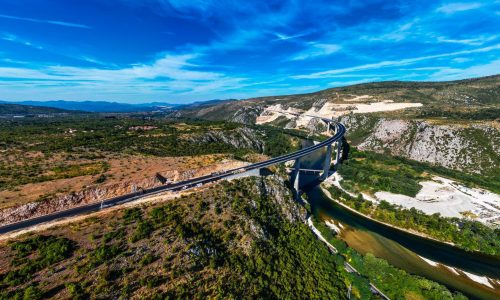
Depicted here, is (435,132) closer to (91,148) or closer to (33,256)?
(91,148)

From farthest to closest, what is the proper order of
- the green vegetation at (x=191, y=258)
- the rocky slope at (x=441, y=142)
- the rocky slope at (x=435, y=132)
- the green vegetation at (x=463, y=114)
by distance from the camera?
the green vegetation at (x=463, y=114) < the rocky slope at (x=435, y=132) < the rocky slope at (x=441, y=142) < the green vegetation at (x=191, y=258)

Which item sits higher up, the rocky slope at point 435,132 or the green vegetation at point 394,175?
the rocky slope at point 435,132

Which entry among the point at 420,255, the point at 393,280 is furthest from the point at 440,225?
the point at 393,280

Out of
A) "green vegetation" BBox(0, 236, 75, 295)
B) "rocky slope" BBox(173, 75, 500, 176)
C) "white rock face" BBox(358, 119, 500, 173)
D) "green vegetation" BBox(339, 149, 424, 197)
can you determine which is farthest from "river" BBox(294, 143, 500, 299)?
"white rock face" BBox(358, 119, 500, 173)

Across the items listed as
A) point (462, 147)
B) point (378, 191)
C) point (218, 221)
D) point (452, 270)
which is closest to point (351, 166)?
point (378, 191)

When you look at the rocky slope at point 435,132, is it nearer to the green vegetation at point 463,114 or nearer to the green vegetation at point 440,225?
the green vegetation at point 463,114

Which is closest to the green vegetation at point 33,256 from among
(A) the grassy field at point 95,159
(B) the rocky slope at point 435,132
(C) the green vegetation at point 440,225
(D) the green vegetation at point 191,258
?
(D) the green vegetation at point 191,258
